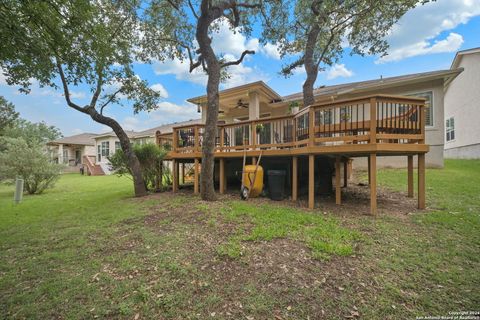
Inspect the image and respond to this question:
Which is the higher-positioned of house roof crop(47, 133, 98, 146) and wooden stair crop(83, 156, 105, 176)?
house roof crop(47, 133, 98, 146)

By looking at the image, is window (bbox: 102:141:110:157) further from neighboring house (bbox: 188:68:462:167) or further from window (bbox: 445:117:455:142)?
window (bbox: 445:117:455:142)

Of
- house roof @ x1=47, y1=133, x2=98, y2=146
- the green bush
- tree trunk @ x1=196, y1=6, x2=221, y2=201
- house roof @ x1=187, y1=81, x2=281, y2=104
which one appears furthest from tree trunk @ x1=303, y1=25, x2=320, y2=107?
house roof @ x1=47, y1=133, x2=98, y2=146

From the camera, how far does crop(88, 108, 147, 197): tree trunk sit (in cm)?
820

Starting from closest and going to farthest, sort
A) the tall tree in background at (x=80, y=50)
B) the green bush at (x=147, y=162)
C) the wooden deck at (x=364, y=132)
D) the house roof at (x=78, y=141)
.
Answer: the tall tree in background at (x=80, y=50) → the wooden deck at (x=364, y=132) → the green bush at (x=147, y=162) → the house roof at (x=78, y=141)

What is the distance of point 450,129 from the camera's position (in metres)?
17.2

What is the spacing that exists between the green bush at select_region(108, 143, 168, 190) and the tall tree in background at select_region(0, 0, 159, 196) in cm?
54

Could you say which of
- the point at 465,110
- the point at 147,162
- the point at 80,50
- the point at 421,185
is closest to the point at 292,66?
the point at 421,185

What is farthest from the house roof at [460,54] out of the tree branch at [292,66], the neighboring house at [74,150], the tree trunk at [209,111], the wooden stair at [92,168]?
the neighboring house at [74,150]

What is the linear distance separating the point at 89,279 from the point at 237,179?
25.0 ft

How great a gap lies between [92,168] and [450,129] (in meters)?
32.5

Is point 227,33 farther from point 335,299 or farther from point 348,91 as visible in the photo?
point 335,299

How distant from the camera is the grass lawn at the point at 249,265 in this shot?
2.33 metres

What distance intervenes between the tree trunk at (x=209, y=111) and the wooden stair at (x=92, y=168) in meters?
21.5

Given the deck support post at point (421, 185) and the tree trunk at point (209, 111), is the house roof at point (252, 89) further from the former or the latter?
the deck support post at point (421, 185)
